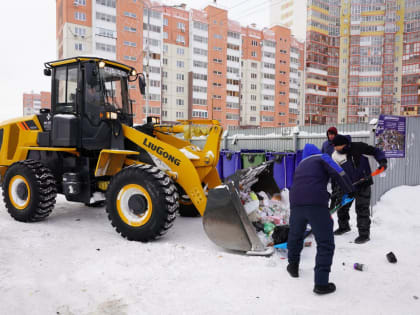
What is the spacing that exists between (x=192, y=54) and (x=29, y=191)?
178 feet

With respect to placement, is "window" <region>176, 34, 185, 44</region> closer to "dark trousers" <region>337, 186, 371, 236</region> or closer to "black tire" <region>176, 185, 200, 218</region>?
"black tire" <region>176, 185, 200, 218</region>

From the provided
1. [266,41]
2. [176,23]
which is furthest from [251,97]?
[176,23]

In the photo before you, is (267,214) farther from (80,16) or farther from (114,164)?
Result: (80,16)

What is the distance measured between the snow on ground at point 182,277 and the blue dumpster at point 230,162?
4.88 meters

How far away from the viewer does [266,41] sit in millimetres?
66875

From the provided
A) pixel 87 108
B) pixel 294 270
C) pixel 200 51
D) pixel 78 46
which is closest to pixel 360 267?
pixel 294 270

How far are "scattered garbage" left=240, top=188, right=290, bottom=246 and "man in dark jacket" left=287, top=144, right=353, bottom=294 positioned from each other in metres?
0.92

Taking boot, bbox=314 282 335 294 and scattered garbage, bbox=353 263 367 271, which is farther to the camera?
scattered garbage, bbox=353 263 367 271

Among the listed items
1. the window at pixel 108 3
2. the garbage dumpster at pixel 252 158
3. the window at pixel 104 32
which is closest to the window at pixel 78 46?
the window at pixel 104 32

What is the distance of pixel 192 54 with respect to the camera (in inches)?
2240

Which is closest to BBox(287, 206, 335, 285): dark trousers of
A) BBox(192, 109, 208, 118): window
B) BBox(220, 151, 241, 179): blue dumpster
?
BBox(220, 151, 241, 179): blue dumpster

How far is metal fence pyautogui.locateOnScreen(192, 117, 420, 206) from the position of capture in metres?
7.43

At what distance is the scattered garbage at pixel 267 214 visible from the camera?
15.4 feet

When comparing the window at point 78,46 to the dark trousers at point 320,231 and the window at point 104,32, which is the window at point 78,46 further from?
the dark trousers at point 320,231
